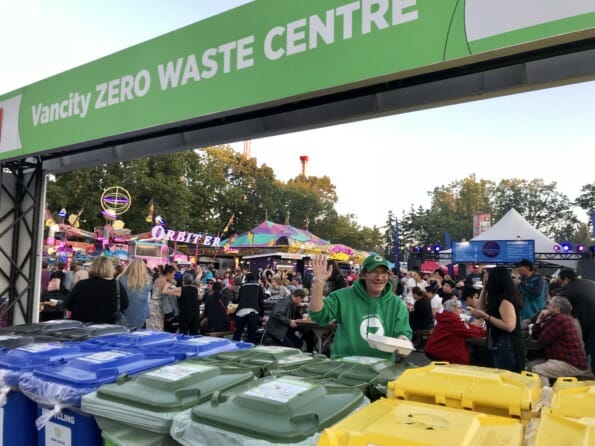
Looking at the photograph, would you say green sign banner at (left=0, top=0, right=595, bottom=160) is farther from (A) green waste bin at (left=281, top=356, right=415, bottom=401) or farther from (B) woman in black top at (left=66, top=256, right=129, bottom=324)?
(A) green waste bin at (left=281, top=356, right=415, bottom=401)

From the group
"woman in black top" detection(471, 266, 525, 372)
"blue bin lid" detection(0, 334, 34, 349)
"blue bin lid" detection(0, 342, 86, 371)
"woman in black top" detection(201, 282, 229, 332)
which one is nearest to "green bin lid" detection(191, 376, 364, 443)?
"blue bin lid" detection(0, 342, 86, 371)

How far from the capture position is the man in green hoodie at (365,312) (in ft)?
10.0

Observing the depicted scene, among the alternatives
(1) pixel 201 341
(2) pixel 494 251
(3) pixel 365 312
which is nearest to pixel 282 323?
(1) pixel 201 341

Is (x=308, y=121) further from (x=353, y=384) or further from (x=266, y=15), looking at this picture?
(x=353, y=384)

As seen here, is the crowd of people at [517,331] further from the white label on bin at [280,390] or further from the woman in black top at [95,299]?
the woman in black top at [95,299]

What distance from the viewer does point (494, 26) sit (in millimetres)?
2406

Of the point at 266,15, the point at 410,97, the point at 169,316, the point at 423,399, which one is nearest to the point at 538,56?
the point at 410,97

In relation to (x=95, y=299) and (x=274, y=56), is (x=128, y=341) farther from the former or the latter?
(x=274, y=56)

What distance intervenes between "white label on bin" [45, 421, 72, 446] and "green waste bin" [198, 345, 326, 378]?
0.75 m

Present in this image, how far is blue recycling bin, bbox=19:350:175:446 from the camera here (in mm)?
2172

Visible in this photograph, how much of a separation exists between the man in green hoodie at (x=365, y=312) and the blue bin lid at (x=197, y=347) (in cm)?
67

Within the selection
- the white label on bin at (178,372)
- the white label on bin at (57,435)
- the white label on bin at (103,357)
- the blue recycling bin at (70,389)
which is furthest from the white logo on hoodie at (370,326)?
the white label on bin at (57,435)

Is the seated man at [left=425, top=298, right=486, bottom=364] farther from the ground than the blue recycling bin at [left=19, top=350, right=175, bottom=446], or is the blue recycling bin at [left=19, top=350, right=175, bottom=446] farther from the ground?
the blue recycling bin at [left=19, top=350, right=175, bottom=446]

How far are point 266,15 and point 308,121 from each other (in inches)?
39.0
